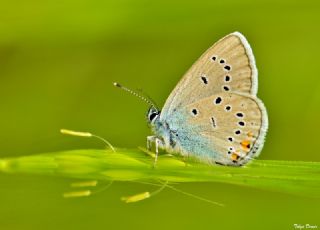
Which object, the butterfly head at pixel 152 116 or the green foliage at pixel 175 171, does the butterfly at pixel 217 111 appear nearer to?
the butterfly head at pixel 152 116

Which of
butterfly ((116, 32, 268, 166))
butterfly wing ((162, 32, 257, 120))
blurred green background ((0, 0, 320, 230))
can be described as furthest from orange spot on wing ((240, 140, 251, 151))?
blurred green background ((0, 0, 320, 230))

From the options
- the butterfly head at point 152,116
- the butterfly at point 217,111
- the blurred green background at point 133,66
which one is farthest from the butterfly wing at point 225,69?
the blurred green background at point 133,66

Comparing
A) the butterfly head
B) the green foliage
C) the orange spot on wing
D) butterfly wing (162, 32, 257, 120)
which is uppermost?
butterfly wing (162, 32, 257, 120)

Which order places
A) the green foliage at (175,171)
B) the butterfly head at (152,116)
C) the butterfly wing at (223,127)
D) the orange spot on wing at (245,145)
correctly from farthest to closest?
the butterfly head at (152,116)
the butterfly wing at (223,127)
the orange spot on wing at (245,145)
the green foliage at (175,171)

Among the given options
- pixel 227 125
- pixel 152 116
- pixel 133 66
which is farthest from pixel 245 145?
pixel 133 66

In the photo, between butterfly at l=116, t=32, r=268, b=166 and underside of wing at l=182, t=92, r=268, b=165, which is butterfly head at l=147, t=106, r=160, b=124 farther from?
underside of wing at l=182, t=92, r=268, b=165

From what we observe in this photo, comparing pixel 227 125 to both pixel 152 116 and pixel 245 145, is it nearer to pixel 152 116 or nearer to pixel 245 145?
pixel 245 145

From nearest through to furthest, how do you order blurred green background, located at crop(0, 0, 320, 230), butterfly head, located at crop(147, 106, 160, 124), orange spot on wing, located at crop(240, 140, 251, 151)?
orange spot on wing, located at crop(240, 140, 251, 151), butterfly head, located at crop(147, 106, 160, 124), blurred green background, located at crop(0, 0, 320, 230)
